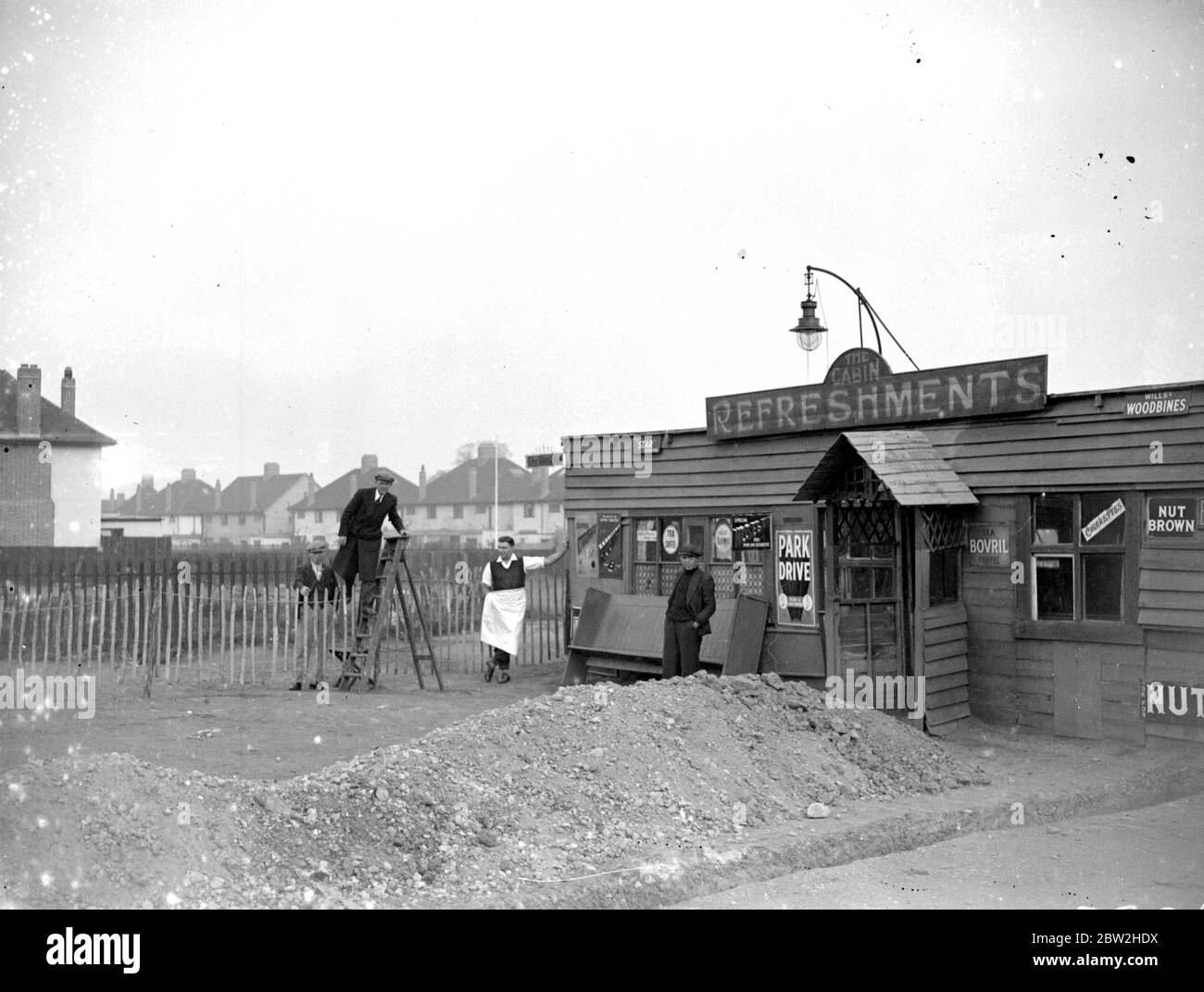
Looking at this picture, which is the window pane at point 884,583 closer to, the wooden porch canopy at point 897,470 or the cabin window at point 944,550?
the cabin window at point 944,550

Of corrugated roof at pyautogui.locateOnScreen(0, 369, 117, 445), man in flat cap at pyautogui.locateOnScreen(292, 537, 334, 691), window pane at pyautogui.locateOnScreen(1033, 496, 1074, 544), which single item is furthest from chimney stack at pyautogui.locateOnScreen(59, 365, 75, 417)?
window pane at pyautogui.locateOnScreen(1033, 496, 1074, 544)

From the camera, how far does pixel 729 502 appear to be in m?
15.5

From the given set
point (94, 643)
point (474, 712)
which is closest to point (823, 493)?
point (474, 712)

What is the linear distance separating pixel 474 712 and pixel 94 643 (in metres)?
8.60

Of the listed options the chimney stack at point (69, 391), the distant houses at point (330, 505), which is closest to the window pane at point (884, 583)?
the chimney stack at point (69, 391)

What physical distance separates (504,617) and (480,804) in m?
9.30

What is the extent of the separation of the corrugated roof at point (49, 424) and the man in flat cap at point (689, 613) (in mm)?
32158

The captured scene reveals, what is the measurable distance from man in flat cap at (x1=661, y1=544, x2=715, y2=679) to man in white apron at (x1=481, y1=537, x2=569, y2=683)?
4195 mm

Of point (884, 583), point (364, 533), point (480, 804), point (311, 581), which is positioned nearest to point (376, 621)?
point (364, 533)

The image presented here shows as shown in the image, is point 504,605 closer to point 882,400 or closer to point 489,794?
point 882,400

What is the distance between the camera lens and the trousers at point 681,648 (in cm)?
1269

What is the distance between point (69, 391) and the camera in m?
46.1

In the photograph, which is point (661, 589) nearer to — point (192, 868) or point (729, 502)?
point (729, 502)
